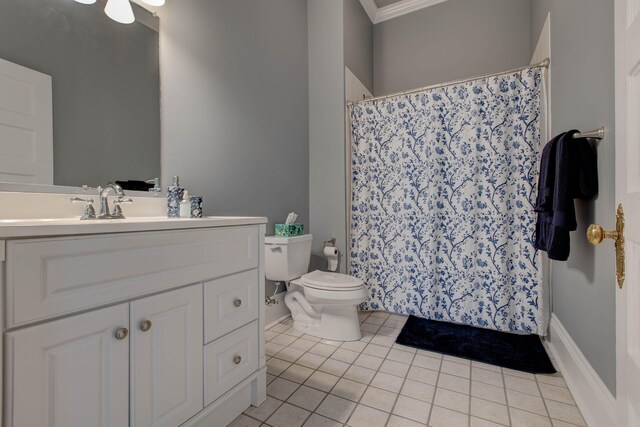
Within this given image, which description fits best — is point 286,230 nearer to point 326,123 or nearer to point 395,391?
point 326,123

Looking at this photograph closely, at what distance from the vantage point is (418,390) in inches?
56.5

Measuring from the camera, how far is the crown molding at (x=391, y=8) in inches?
115

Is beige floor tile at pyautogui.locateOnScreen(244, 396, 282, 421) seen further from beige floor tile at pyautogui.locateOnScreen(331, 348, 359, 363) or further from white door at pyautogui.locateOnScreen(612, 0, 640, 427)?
white door at pyautogui.locateOnScreen(612, 0, 640, 427)

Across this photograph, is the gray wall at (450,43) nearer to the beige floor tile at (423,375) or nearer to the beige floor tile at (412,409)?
the beige floor tile at (423,375)

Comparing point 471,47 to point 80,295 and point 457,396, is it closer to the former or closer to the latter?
point 457,396

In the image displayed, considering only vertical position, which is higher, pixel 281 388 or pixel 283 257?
pixel 283 257

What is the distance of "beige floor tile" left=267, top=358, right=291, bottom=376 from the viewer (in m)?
1.60

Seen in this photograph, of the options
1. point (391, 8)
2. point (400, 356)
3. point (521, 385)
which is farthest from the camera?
point (391, 8)

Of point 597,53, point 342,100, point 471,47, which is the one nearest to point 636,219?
point 597,53

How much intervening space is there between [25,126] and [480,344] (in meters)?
2.52

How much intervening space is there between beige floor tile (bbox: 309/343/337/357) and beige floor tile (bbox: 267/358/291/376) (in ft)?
0.67

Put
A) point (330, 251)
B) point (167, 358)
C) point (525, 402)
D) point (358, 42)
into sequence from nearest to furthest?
point (167, 358)
point (525, 402)
point (330, 251)
point (358, 42)

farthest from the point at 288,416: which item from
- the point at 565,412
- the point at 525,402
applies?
the point at 565,412

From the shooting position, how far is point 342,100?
249 centimetres
